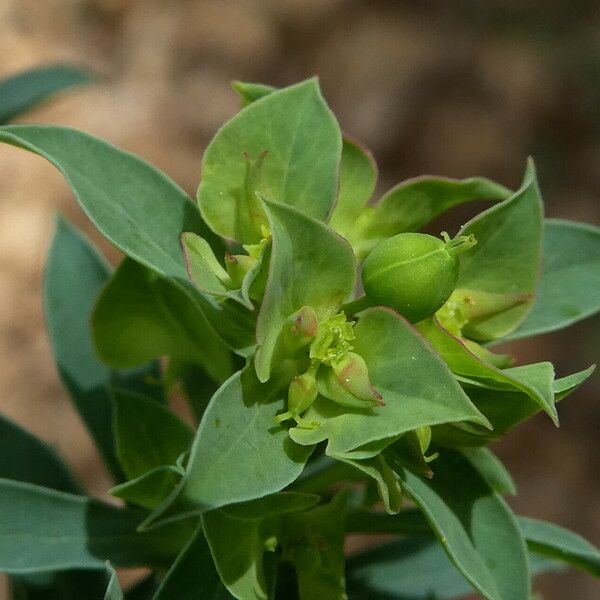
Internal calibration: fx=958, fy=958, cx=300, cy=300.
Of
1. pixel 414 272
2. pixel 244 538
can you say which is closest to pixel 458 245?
pixel 414 272

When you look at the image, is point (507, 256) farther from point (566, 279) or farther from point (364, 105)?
point (364, 105)

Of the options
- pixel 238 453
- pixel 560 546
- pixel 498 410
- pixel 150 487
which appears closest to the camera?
pixel 238 453

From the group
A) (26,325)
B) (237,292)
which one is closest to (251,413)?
(237,292)

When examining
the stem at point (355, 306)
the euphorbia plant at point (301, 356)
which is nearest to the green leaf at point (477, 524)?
the euphorbia plant at point (301, 356)

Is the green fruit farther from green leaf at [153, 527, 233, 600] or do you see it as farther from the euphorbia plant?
green leaf at [153, 527, 233, 600]

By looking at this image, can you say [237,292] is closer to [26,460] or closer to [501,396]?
[501,396]

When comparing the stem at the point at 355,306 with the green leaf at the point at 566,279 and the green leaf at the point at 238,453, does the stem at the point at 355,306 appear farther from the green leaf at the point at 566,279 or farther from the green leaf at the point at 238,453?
the green leaf at the point at 566,279
